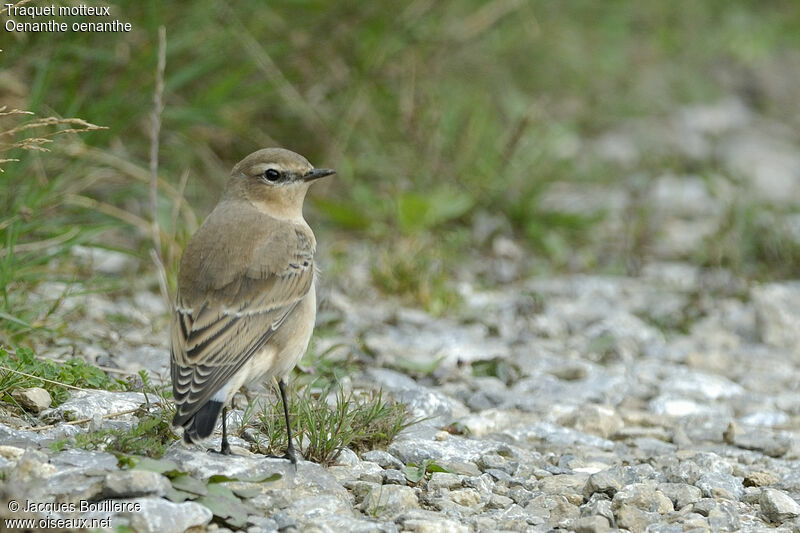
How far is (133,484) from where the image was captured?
3754 mm

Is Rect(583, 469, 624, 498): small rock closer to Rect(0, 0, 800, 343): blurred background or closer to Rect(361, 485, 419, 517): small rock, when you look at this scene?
Rect(361, 485, 419, 517): small rock

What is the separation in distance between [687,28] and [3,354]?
1029 centimetres

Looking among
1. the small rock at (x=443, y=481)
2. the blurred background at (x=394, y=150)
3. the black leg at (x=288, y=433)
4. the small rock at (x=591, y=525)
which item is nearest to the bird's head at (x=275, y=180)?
the blurred background at (x=394, y=150)

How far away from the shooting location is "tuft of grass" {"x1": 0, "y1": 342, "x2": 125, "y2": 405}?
4660mm

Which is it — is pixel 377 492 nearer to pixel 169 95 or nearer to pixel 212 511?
pixel 212 511

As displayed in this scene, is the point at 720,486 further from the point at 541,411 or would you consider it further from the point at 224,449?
the point at 224,449

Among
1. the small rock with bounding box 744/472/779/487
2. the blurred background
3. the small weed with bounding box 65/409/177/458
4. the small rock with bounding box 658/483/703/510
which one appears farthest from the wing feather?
the small rock with bounding box 744/472/779/487

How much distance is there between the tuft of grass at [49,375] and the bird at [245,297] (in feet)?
1.63

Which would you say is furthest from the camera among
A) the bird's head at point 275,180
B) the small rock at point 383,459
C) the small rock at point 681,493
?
the bird's head at point 275,180

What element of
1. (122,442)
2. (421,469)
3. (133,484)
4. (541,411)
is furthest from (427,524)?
(541,411)

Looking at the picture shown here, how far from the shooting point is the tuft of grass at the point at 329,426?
4617 mm

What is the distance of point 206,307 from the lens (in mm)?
4844

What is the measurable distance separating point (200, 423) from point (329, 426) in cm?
72

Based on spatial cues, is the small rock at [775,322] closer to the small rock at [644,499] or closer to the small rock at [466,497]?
the small rock at [644,499]
